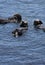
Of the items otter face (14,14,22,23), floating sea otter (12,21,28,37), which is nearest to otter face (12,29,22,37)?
floating sea otter (12,21,28,37)

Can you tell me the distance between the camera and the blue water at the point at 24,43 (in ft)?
54.7

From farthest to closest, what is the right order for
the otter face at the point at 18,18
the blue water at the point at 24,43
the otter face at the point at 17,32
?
the otter face at the point at 18,18 < the otter face at the point at 17,32 < the blue water at the point at 24,43

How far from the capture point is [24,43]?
723 inches

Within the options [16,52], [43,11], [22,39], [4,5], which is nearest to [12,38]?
[22,39]

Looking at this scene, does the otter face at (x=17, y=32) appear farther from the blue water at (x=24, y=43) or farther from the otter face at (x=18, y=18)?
the otter face at (x=18, y=18)

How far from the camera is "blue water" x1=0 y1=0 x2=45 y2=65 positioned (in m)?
16.7

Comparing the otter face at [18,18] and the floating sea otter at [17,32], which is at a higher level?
the otter face at [18,18]

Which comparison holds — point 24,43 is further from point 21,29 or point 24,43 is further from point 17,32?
point 21,29

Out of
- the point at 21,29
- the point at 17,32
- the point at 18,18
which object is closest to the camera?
the point at 17,32

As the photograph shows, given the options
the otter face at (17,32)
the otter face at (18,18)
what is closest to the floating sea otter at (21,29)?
the otter face at (17,32)

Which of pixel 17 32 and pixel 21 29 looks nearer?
pixel 17 32

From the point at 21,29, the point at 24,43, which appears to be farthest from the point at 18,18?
the point at 24,43

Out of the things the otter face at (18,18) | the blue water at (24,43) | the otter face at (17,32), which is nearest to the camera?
the blue water at (24,43)

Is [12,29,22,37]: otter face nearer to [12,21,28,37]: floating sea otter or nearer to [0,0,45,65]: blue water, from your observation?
[12,21,28,37]: floating sea otter
